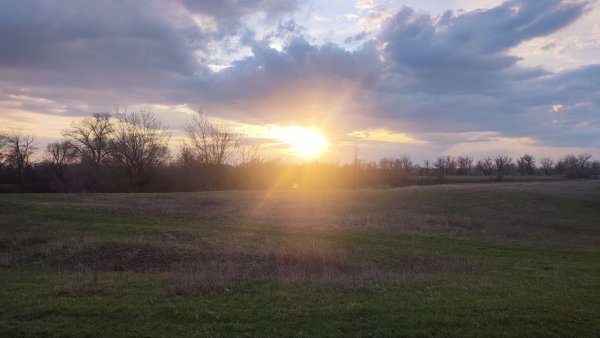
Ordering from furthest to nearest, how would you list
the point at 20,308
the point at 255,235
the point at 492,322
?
the point at 255,235 → the point at 20,308 → the point at 492,322

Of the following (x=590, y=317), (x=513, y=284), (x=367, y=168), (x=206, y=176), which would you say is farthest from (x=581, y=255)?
(x=367, y=168)

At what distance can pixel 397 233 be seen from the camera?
3012cm

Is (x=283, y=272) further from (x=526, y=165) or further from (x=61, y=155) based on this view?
(x=526, y=165)

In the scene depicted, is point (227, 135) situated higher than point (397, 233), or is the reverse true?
point (227, 135)

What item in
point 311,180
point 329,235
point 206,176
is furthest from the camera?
point 311,180

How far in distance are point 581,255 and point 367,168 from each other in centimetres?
10367

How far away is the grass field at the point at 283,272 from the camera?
29.2 feet

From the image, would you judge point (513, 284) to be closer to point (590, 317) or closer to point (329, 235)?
point (590, 317)

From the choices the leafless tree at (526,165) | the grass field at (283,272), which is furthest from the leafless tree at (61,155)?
the leafless tree at (526,165)

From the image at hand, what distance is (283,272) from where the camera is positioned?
1567 cm

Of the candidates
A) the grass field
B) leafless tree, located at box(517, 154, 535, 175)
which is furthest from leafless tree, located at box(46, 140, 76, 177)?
leafless tree, located at box(517, 154, 535, 175)

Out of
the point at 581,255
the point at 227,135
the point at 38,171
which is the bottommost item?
the point at 581,255

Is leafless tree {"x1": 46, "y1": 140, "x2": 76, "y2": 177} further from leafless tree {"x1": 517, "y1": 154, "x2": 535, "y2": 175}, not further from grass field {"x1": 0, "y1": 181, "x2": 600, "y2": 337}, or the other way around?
leafless tree {"x1": 517, "y1": 154, "x2": 535, "y2": 175}

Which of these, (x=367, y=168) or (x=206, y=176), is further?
(x=367, y=168)
